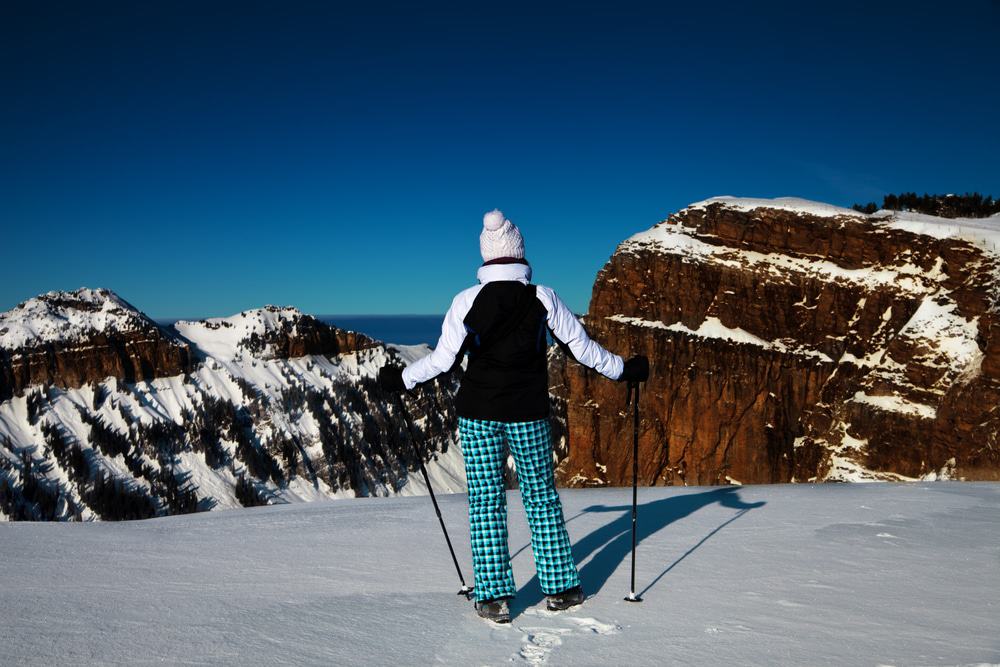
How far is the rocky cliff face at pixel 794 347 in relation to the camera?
4072 centimetres

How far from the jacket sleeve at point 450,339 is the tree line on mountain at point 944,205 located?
5641cm

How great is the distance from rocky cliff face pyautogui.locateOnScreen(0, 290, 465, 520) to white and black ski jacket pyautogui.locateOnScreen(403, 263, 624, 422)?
297 feet

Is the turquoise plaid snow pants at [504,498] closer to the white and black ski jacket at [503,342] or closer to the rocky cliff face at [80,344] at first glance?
the white and black ski jacket at [503,342]

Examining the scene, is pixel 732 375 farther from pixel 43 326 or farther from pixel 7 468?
pixel 43 326

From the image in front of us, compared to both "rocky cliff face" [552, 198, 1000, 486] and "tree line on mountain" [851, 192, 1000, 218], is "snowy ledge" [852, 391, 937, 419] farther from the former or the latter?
"tree line on mountain" [851, 192, 1000, 218]

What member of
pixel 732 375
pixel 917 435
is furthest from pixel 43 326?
pixel 917 435

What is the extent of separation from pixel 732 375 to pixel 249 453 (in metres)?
78.3

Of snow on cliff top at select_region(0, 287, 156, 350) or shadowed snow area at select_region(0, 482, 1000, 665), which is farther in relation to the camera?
snow on cliff top at select_region(0, 287, 156, 350)

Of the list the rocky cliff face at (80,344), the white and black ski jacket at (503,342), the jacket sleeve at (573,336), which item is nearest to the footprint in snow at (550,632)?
the white and black ski jacket at (503,342)

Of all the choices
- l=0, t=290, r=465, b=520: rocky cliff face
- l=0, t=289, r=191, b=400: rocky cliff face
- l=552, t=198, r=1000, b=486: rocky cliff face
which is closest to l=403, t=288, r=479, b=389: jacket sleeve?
l=552, t=198, r=1000, b=486: rocky cliff face

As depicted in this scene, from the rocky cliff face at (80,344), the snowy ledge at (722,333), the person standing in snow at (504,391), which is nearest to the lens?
the person standing in snow at (504,391)

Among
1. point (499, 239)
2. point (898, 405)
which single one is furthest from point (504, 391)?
point (898, 405)

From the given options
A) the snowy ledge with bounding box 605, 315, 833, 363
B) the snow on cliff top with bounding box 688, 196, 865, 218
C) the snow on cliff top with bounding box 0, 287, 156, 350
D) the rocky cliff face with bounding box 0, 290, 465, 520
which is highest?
the snow on cliff top with bounding box 688, 196, 865, 218

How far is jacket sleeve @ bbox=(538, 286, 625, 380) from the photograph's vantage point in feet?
13.5
